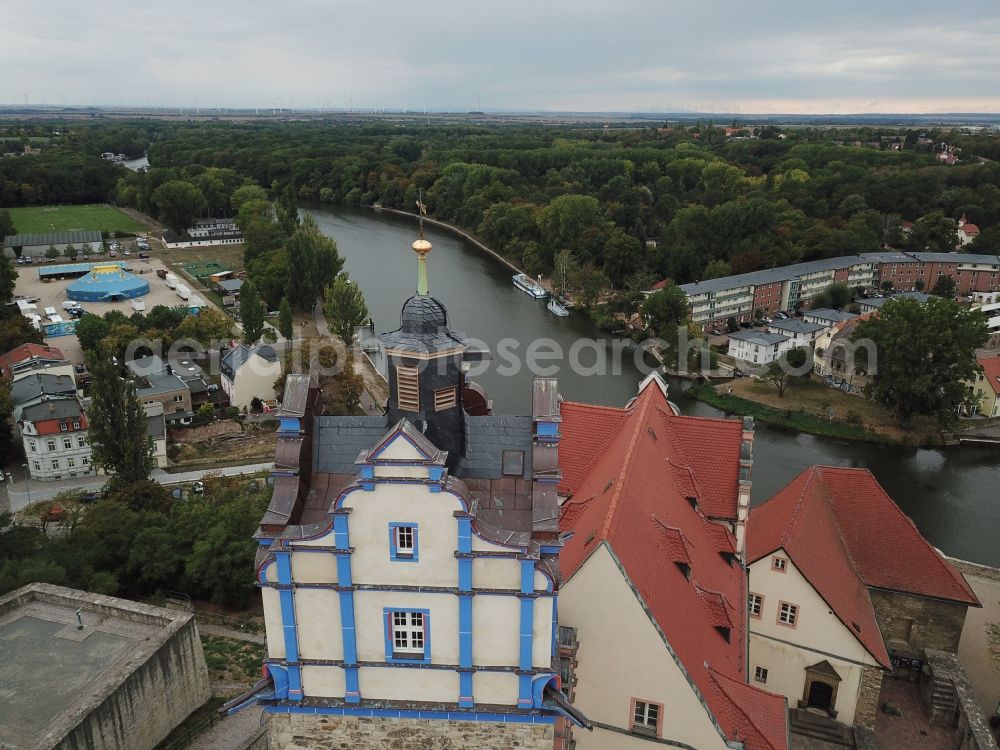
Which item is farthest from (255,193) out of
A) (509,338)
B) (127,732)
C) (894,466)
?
(127,732)

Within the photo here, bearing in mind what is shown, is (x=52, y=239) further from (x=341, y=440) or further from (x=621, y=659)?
(x=621, y=659)

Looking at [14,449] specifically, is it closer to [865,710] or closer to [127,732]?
[127,732]

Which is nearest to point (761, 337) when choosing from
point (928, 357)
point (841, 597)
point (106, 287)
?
point (928, 357)

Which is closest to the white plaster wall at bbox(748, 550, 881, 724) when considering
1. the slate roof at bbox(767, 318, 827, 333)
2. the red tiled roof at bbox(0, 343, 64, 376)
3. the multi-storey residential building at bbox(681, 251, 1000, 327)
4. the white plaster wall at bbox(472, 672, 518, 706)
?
the white plaster wall at bbox(472, 672, 518, 706)

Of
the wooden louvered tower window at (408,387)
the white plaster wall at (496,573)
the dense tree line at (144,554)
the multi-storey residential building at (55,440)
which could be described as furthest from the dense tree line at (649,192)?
the white plaster wall at (496,573)

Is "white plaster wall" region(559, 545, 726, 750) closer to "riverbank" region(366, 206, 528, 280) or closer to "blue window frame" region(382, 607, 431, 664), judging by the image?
"blue window frame" region(382, 607, 431, 664)

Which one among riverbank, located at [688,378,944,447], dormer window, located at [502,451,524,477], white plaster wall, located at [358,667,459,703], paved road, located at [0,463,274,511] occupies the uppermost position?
dormer window, located at [502,451,524,477]
